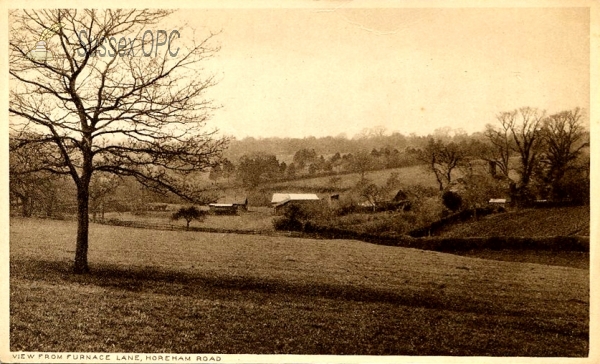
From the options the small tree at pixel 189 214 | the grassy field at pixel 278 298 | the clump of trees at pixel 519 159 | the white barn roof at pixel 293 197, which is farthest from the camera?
the small tree at pixel 189 214

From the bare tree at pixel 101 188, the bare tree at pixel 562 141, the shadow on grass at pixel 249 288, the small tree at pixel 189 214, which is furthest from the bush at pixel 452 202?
the bare tree at pixel 101 188

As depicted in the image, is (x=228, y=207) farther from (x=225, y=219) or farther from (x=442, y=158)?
(x=442, y=158)

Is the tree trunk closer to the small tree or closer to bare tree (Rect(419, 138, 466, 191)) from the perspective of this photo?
the small tree

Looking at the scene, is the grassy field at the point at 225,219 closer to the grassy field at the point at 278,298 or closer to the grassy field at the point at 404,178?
the grassy field at the point at 278,298

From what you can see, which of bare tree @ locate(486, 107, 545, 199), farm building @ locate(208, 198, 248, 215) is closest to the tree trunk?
farm building @ locate(208, 198, 248, 215)

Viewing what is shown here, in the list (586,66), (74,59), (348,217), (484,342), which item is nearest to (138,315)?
(348,217)
